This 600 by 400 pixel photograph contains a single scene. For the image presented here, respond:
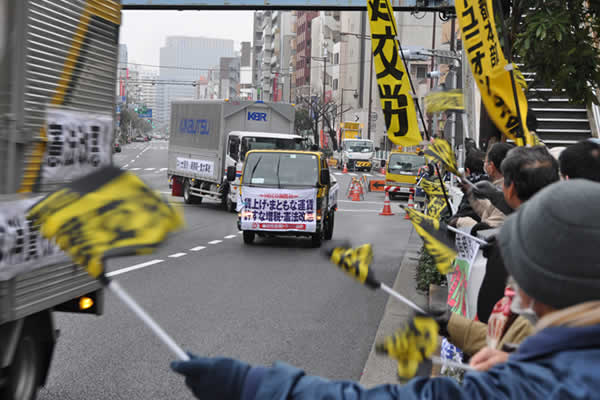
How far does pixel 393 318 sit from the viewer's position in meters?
8.45

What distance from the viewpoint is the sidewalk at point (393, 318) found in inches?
248

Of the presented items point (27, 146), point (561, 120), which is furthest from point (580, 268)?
point (561, 120)

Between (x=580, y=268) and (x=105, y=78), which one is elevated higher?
(x=105, y=78)

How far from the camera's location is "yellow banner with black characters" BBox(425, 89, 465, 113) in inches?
222

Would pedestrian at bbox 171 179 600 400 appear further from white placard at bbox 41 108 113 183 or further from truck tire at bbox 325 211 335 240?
truck tire at bbox 325 211 335 240

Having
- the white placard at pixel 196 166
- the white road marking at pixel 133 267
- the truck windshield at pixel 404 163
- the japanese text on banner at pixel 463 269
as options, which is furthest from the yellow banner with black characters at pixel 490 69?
the truck windshield at pixel 404 163

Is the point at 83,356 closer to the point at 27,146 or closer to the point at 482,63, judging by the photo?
the point at 27,146

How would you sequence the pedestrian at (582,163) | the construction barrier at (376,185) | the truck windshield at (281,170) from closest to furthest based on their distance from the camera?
the pedestrian at (582,163)
the truck windshield at (281,170)
the construction barrier at (376,185)

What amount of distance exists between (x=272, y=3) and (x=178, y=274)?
1384cm

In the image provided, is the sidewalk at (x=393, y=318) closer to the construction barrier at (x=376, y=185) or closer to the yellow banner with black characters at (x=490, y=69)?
the yellow banner with black characters at (x=490, y=69)

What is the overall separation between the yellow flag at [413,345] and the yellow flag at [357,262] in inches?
8.4

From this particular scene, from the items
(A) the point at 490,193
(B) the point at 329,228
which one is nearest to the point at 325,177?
(B) the point at 329,228

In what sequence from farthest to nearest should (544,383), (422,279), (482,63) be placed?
(422,279) → (482,63) → (544,383)

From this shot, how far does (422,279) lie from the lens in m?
10.3
